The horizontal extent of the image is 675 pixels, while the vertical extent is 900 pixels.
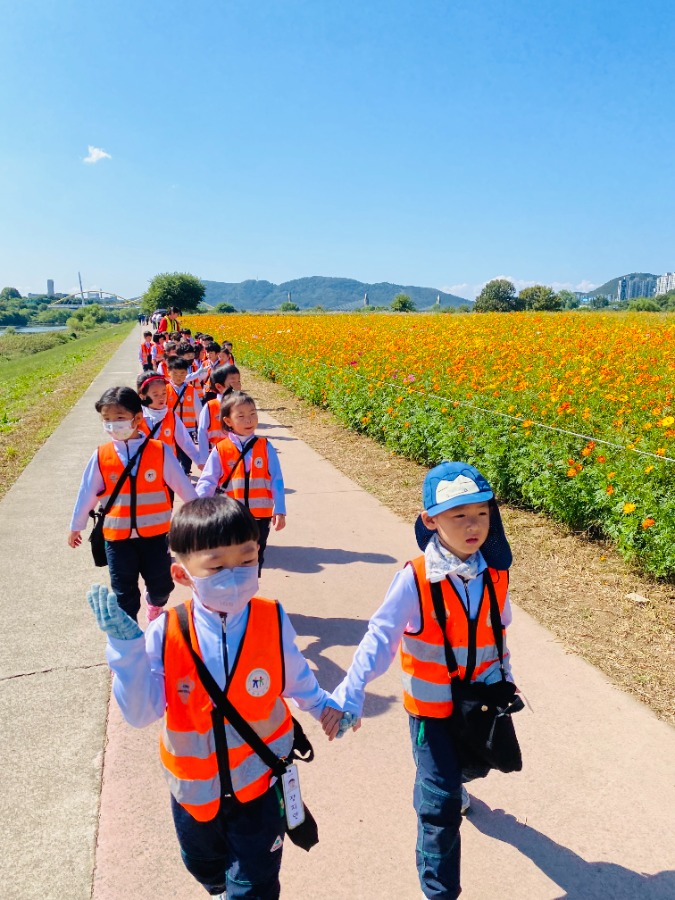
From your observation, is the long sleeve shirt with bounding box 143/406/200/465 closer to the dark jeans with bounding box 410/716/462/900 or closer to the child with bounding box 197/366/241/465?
the child with bounding box 197/366/241/465

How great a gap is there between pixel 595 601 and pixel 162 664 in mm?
3406

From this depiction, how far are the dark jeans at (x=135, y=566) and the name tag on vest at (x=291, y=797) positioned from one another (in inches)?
79.4

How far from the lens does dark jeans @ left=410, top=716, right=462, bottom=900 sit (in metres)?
2.08

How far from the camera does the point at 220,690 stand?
5.84ft

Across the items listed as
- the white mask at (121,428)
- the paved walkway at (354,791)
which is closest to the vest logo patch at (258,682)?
the paved walkway at (354,791)

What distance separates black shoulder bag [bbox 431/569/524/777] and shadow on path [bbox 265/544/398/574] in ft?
10.3

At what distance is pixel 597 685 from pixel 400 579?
1.92m

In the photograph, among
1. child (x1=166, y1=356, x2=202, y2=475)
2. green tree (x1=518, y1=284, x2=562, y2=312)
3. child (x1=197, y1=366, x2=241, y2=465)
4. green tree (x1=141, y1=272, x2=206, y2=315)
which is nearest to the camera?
child (x1=197, y1=366, x2=241, y2=465)

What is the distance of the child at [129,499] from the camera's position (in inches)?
142

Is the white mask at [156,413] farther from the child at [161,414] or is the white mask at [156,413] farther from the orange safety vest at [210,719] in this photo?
the orange safety vest at [210,719]

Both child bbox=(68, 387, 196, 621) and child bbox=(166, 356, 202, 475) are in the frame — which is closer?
child bbox=(68, 387, 196, 621)

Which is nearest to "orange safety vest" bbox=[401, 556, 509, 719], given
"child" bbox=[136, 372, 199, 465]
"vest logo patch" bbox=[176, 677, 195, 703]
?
"vest logo patch" bbox=[176, 677, 195, 703]

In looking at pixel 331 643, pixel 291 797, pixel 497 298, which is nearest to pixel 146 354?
pixel 331 643

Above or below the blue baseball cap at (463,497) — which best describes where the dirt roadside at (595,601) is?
below
